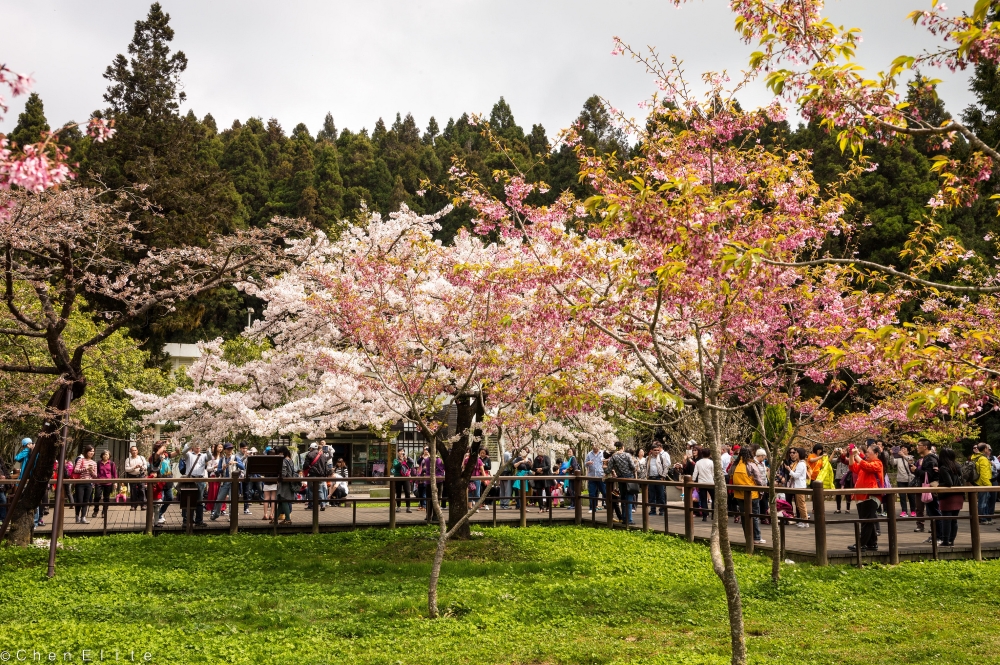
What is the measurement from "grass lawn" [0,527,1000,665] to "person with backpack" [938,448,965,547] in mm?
1455

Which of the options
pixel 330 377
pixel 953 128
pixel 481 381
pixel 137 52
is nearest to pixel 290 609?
pixel 481 381

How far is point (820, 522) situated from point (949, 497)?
2934mm

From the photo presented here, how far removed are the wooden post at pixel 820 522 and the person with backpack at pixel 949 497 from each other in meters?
2.52

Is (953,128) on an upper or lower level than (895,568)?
upper

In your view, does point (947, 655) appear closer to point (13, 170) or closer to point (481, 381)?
point (481, 381)

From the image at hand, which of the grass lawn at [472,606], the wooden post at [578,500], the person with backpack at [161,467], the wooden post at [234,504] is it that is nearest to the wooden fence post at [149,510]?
the grass lawn at [472,606]

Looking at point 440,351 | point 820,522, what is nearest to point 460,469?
point 440,351

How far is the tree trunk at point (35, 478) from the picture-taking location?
12.3 meters

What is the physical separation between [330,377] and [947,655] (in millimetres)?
10871

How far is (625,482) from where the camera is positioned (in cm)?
1717

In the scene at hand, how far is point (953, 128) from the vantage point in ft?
16.9

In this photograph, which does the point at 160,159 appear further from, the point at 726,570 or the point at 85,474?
the point at 726,570

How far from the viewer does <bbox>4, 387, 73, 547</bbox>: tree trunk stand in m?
12.3

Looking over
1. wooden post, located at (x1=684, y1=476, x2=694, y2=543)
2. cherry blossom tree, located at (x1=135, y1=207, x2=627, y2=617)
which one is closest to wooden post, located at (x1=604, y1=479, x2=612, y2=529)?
cherry blossom tree, located at (x1=135, y1=207, x2=627, y2=617)
